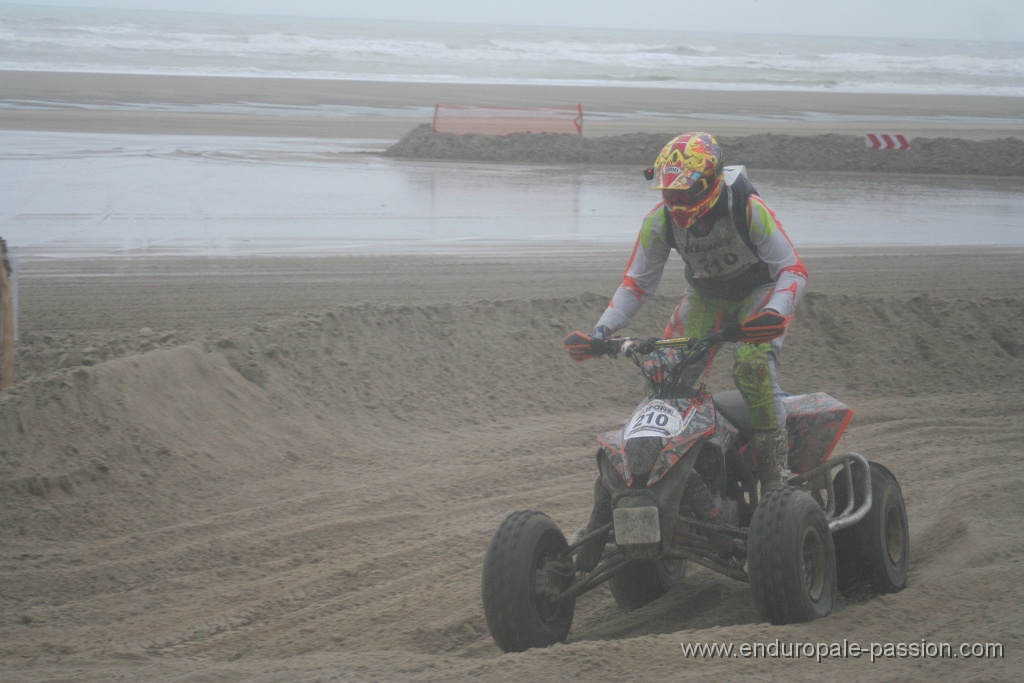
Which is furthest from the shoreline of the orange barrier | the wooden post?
the wooden post

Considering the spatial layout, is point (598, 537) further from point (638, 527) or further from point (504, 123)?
point (504, 123)

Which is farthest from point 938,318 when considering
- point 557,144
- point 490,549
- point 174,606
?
point 557,144

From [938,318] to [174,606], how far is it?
7.94 meters

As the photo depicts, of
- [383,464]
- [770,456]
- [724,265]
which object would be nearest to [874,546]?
[770,456]

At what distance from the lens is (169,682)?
4.11 m

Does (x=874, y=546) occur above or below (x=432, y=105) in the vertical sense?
below

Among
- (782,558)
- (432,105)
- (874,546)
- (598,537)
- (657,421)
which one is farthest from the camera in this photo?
(432,105)

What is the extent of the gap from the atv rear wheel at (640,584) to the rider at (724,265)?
2.06 ft

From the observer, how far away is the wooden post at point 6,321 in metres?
6.90

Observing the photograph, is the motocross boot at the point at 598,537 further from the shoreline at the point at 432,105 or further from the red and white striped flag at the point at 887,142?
the shoreline at the point at 432,105

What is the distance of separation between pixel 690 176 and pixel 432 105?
122ft

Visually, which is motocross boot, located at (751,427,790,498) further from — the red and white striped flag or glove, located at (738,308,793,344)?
the red and white striped flag

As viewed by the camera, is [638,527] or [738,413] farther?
[738,413]

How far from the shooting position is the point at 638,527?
165 inches
